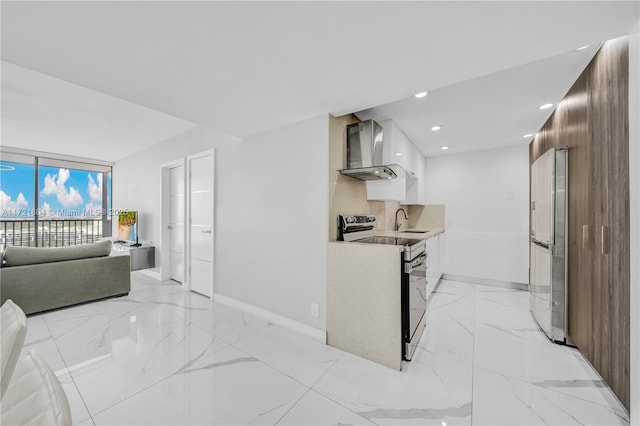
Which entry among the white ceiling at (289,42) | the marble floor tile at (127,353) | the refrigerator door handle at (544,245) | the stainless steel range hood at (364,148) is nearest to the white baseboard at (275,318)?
the marble floor tile at (127,353)

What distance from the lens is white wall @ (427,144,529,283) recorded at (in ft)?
12.8

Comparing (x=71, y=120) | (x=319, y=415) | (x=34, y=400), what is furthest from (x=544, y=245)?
(x=71, y=120)

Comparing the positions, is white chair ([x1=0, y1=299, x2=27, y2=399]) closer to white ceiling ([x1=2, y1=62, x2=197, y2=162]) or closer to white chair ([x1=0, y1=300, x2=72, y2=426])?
white chair ([x1=0, y1=300, x2=72, y2=426])

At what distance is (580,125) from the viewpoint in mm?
1988

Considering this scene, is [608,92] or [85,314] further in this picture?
[85,314]

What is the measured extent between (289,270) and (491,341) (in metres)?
1.95

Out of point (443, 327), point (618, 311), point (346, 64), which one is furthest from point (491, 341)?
point (346, 64)

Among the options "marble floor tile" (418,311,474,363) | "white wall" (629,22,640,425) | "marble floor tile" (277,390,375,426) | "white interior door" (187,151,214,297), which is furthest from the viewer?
"white interior door" (187,151,214,297)

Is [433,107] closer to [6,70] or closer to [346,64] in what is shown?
[346,64]

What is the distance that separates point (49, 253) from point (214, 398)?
2859mm

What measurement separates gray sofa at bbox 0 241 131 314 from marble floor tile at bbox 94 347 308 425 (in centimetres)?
224

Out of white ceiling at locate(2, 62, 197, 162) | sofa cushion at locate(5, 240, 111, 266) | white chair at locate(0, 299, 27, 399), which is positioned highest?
white ceiling at locate(2, 62, 197, 162)

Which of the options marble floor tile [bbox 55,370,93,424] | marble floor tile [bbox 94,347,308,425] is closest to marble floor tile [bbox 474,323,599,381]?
marble floor tile [bbox 94,347,308,425]

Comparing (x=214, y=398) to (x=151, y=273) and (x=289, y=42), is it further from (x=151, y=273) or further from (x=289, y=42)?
(x=151, y=273)
